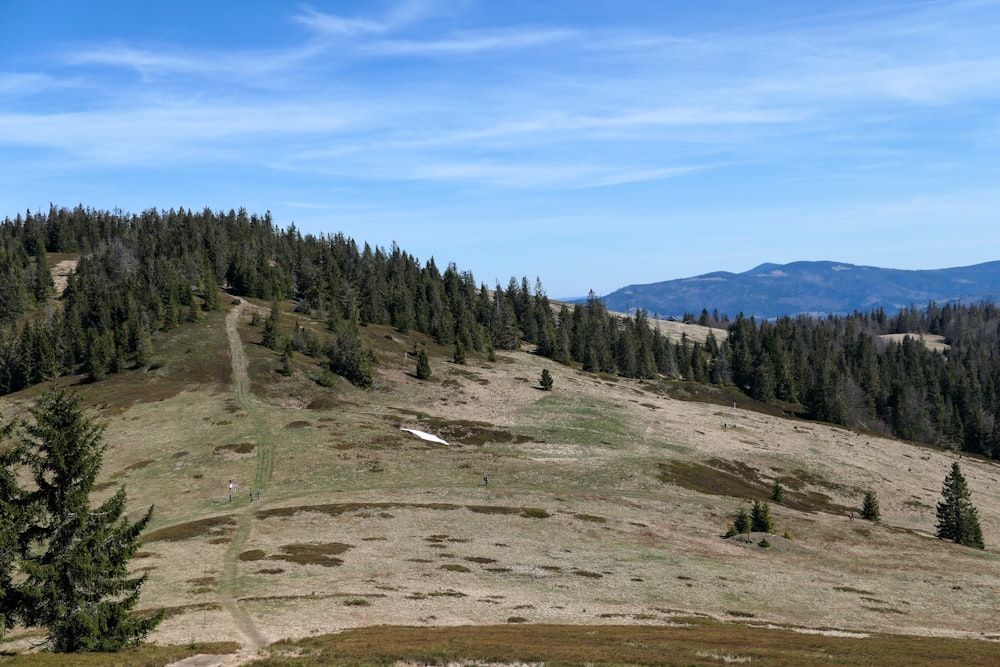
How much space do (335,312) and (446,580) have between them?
457 feet

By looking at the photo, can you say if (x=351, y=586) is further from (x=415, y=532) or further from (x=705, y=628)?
(x=705, y=628)

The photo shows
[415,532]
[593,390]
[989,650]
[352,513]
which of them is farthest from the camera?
[593,390]

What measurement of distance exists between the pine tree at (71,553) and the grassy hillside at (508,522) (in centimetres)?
384

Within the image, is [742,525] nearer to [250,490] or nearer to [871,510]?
[871,510]

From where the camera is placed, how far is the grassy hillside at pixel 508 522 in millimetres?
40812

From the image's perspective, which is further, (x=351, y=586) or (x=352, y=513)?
(x=352, y=513)

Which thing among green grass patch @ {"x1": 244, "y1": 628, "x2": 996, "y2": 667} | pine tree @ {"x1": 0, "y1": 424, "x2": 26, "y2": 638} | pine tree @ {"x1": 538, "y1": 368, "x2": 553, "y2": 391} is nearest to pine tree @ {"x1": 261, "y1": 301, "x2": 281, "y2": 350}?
pine tree @ {"x1": 538, "y1": 368, "x2": 553, "y2": 391}

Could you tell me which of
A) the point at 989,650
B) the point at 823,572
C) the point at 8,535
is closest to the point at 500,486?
the point at 823,572

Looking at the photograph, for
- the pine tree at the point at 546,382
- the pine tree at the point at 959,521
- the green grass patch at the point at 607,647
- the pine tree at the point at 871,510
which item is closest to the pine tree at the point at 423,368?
the pine tree at the point at 546,382

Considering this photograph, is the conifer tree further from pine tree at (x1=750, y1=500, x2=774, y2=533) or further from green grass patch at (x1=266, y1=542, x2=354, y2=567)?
green grass patch at (x1=266, y1=542, x2=354, y2=567)

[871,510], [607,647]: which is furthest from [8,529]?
[871,510]

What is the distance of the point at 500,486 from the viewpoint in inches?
3184

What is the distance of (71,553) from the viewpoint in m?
30.5

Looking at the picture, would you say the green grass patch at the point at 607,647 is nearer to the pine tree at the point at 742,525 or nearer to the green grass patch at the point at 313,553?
the green grass patch at the point at 313,553
